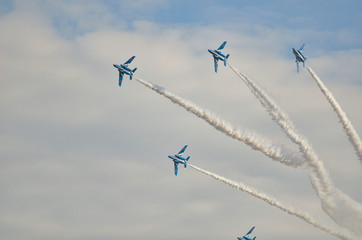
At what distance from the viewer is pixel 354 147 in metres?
110

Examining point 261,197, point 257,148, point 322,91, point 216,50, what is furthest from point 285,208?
point 216,50

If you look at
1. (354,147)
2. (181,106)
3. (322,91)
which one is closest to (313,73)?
(322,91)

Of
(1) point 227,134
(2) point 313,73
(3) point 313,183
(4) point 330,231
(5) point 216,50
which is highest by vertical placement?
(5) point 216,50

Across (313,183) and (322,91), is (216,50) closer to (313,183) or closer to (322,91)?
(322,91)

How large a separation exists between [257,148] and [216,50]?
2167 centimetres

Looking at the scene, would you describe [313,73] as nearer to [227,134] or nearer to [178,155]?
[227,134]

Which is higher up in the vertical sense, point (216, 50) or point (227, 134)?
point (216, 50)

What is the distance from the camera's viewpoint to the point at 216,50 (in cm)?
12069

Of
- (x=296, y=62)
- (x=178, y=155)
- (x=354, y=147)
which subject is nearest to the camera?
(x=354, y=147)

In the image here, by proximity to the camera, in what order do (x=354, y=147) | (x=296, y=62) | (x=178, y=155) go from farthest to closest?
(x=178, y=155) < (x=296, y=62) < (x=354, y=147)

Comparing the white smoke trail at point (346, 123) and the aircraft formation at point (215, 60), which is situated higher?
the aircraft formation at point (215, 60)

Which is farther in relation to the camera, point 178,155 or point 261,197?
point 178,155

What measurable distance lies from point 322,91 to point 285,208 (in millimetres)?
23247

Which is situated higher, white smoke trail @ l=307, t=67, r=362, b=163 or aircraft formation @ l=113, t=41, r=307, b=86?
aircraft formation @ l=113, t=41, r=307, b=86
